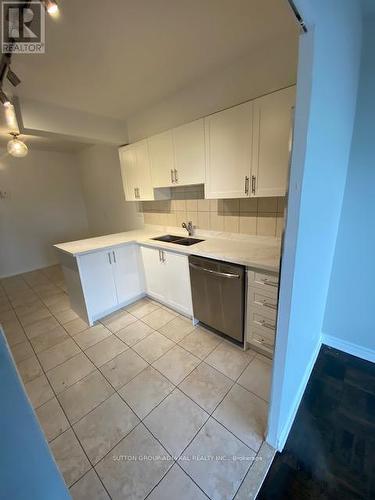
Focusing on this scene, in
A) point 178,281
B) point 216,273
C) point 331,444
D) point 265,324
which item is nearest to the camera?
point 331,444

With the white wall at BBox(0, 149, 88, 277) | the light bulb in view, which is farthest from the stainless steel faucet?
the white wall at BBox(0, 149, 88, 277)

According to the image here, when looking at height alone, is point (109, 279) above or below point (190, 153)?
below

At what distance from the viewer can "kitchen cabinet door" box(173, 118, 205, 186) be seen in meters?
2.02

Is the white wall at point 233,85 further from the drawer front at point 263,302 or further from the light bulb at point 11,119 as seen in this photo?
the drawer front at point 263,302

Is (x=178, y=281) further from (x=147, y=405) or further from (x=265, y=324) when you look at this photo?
(x=147, y=405)

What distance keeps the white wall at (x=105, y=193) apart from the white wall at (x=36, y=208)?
1.23 ft

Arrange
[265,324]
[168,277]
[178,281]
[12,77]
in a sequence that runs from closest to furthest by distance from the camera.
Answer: [12,77] < [265,324] < [178,281] < [168,277]

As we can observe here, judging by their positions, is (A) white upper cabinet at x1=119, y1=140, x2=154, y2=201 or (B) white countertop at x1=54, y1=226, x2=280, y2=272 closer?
(B) white countertop at x1=54, y1=226, x2=280, y2=272

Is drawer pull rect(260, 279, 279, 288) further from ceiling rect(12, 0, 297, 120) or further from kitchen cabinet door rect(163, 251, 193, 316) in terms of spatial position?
ceiling rect(12, 0, 297, 120)

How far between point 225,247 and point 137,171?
1634 mm

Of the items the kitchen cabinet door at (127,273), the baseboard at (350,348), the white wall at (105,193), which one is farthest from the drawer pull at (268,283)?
the white wall at (105,193)

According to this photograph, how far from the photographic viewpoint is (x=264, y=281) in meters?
1.63

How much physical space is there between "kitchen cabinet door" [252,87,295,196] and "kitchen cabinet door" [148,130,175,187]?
98cm

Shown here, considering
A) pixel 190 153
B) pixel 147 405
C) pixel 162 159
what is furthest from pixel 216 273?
pixel 162 159
